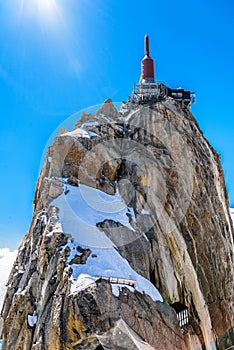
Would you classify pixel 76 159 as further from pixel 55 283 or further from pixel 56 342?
pixel 56 342

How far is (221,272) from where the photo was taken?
38.9 metres

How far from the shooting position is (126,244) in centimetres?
2747

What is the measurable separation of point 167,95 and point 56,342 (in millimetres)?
40862

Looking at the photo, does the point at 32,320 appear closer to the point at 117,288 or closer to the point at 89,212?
the point at 117,288

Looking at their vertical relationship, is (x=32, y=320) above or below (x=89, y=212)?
below

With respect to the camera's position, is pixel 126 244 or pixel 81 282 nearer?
pixel 81 282

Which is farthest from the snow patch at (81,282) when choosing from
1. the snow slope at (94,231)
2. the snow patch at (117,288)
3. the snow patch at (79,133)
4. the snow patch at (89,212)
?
the snow patch at (79,133)

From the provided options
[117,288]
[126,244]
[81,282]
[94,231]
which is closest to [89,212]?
[94,231]

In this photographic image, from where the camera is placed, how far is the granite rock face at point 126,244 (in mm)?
20812

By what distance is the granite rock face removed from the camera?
2081 centimetres

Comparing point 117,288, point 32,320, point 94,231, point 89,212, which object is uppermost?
point 89,212

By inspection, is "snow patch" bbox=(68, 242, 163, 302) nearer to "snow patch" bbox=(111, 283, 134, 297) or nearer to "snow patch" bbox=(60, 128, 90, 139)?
"snow patch" bbox=(111, 283, 134, 297)


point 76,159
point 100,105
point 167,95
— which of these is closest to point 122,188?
point 76,159

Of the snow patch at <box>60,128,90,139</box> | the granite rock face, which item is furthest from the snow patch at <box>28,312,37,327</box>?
the snow patch at <box>60,128,90,139</box>
